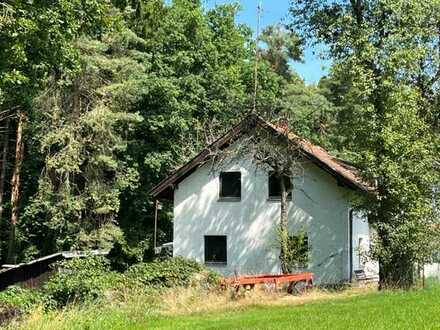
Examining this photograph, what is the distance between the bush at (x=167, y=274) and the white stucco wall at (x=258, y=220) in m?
5.55

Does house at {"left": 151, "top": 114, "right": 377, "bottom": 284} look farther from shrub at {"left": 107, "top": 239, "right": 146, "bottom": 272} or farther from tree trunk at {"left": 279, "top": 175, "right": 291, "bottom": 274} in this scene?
shrub at {"left": 107, "top": 239, "right": 146, "bottom": 272}

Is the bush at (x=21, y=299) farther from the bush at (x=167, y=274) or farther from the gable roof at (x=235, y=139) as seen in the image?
the gable roof at (x=235, y=139)

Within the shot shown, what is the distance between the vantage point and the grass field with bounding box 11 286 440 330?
41.3ft

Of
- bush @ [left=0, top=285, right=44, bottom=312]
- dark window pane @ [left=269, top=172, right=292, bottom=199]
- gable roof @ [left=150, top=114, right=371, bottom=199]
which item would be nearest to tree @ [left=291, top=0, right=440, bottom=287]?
gable roof @ [left=150, top=114, right=371, bottom=199]

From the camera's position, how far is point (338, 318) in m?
13.5

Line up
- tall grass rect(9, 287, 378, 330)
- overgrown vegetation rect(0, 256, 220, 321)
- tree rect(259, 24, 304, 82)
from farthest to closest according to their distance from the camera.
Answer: tree rect(259, 24, 304, 82)
overgrown vegetation rect(0, 256, 220, 321)
tall grass rect(9, 287, 378, 330)

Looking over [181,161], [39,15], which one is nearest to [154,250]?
[181,161]

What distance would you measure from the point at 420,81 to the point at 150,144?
15853 millimetres

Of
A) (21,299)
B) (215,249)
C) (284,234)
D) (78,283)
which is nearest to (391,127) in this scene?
(284,234)

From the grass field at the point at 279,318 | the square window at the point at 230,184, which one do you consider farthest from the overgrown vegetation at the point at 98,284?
the square window at the point at 230,184

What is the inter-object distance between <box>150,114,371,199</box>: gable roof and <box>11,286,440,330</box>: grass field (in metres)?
9.31

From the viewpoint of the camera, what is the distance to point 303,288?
24.3 m

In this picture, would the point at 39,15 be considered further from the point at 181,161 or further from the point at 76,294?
the point at 181,161

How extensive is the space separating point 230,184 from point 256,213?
1912 millimetres
